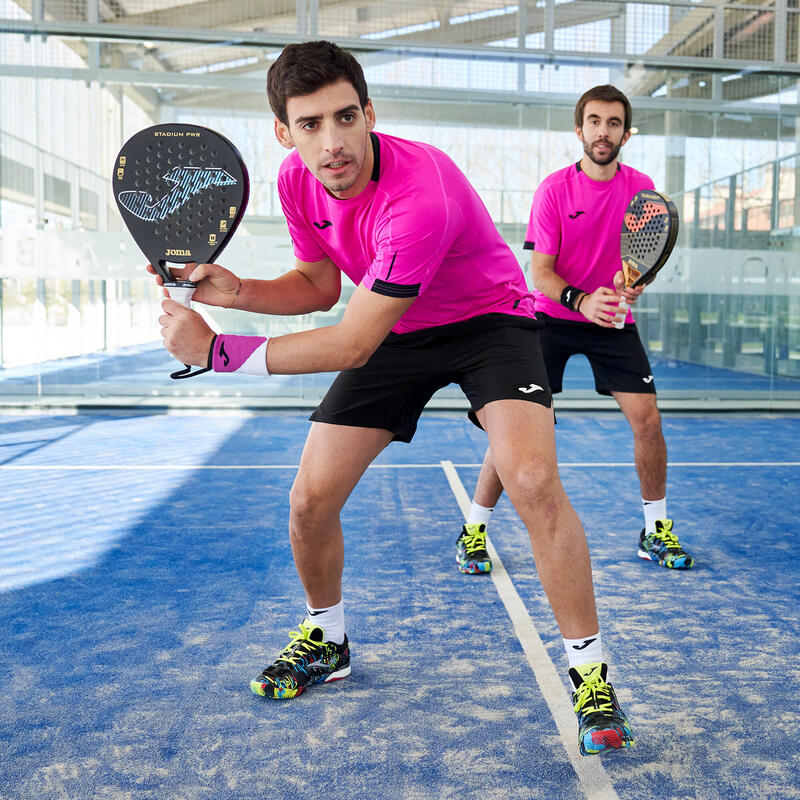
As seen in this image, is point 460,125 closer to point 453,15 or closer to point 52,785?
point 453,15

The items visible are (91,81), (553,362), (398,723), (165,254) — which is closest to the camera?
(165,254)

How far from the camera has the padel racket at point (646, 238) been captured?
234cm

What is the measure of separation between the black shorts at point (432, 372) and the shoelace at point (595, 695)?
2.07 ft

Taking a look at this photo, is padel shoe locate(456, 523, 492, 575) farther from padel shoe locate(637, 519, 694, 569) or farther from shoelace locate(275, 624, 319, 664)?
shoelace locate(275, 624, 319, 664)

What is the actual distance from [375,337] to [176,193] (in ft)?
1.74

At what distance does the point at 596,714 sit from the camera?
5.97 ft

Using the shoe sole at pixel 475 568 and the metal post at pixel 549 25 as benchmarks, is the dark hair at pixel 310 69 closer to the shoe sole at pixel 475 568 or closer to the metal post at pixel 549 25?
the shoe sole at pixel 475 568

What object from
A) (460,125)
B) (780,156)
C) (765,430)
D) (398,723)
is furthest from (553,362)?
(780,156)

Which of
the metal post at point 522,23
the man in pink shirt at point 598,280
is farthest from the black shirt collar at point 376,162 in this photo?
the metal post at point 522,23

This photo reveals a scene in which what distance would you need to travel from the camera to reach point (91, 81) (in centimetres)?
718

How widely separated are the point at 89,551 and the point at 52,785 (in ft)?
5.33

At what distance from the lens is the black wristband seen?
2.91 metres

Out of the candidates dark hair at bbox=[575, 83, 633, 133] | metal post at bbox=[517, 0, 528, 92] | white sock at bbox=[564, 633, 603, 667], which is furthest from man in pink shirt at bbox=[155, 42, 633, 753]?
metal post at bbox=[517, 0, 528, 92]

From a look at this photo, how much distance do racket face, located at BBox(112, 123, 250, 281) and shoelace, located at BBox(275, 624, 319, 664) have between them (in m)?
0.97
